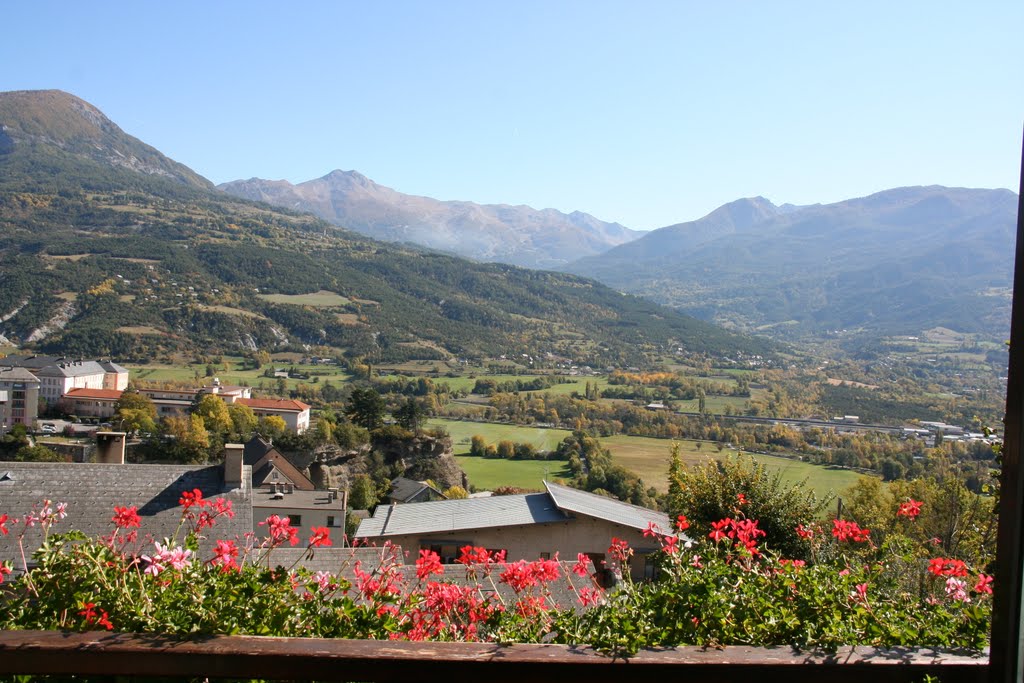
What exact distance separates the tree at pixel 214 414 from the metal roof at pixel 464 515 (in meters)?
→ 13.0

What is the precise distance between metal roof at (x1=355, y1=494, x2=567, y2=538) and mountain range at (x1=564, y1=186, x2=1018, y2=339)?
70.9ft

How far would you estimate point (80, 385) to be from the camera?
28938 mm

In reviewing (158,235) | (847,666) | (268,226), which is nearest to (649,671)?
(847,666)

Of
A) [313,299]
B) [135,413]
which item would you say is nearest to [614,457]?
[135,413]

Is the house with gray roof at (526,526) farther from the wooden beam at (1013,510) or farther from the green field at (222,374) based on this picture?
the green field at (222,374)

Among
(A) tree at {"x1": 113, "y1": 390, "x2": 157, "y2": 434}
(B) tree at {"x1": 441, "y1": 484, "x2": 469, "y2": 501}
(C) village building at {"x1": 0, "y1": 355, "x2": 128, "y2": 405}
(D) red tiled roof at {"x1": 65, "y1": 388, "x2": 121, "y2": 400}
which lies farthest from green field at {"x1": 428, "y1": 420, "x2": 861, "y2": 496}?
(C) village building at {"x1": 0, "y1": 355, "x2": 128, "y2": 405}

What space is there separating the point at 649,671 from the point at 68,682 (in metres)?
0.90

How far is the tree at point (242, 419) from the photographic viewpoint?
967 inches

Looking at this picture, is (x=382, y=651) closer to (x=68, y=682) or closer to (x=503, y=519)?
(x=68, y=682)

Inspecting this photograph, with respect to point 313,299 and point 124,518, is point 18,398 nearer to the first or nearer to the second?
point 124,518

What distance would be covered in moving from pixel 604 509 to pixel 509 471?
Result: 45.9 ft

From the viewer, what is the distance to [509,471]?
24.6 metres

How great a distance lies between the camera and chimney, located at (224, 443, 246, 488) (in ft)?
25.5

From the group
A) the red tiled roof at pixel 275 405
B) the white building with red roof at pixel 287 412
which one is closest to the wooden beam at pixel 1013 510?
the white building with red roof at pixel 287 412
